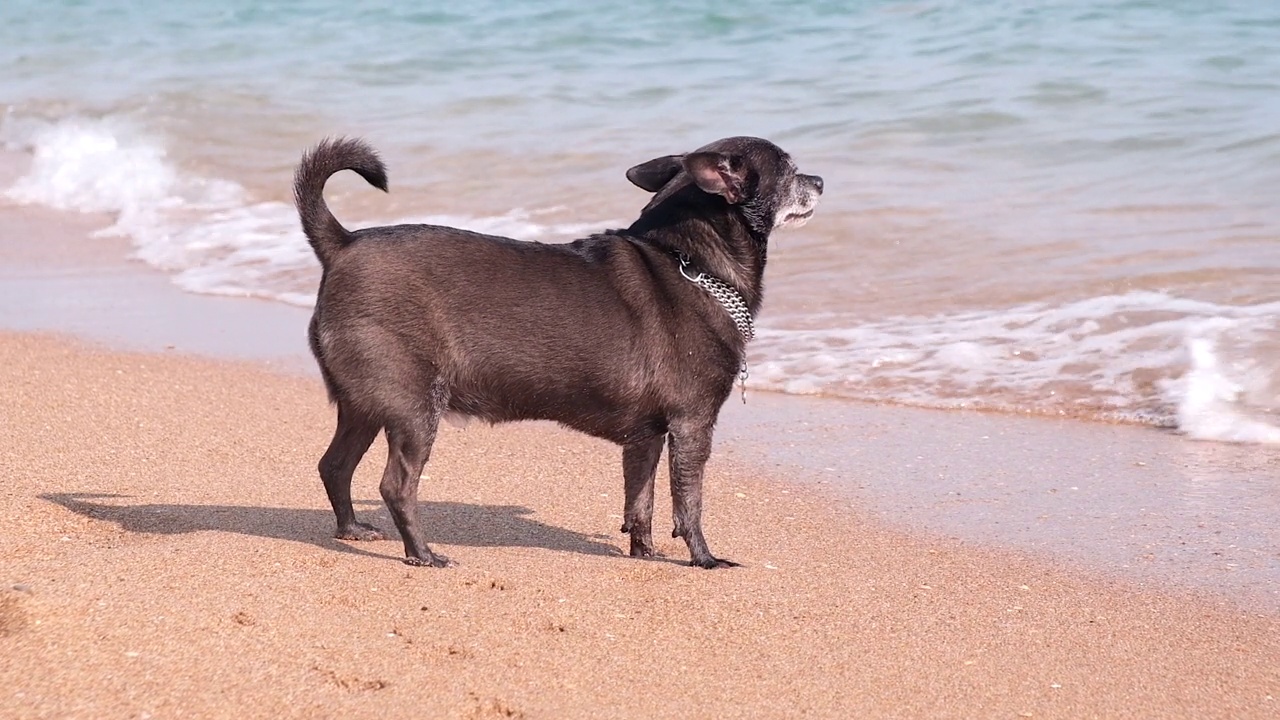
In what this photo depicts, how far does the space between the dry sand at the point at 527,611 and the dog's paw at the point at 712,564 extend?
6 cm

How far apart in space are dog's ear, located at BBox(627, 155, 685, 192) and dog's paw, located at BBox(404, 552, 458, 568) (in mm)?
1562

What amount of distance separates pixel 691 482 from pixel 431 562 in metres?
0.95

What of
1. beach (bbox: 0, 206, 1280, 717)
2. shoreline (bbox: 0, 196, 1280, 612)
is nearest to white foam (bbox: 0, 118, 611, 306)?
shoreline (bbox: 0, 196, 1280, 612)

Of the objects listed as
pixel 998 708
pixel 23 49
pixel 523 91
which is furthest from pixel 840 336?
pixel 23 49

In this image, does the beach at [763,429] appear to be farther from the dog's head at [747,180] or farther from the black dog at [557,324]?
the dog's head at [747,180]

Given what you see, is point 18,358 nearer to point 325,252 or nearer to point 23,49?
point 325,252

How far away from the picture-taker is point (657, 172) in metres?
5.47

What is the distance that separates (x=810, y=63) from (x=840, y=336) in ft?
30.7

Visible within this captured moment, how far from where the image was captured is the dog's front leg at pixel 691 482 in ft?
16.8

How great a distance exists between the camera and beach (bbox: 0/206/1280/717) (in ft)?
12.6

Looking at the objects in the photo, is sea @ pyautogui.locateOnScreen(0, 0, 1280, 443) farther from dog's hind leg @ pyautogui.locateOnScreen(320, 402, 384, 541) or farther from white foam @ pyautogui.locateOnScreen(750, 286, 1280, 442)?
dog's hind leg @ pyautogui.locateOnScreen(320, 402, 384, 541)

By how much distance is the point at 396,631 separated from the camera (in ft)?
13.8

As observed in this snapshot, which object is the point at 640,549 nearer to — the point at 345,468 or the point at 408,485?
the point at 408,485

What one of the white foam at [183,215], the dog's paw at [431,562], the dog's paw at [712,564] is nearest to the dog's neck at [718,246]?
the dog's paw at [712,564]
